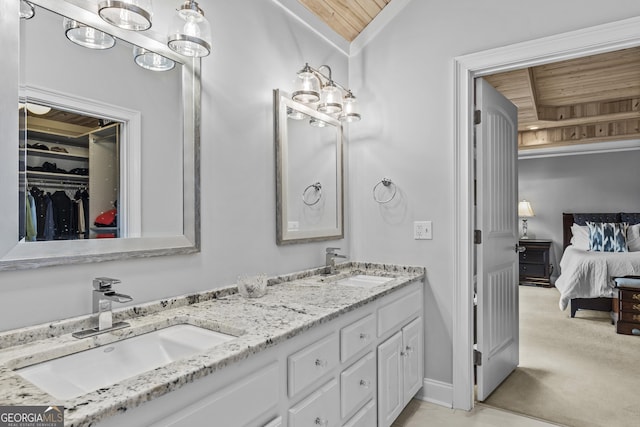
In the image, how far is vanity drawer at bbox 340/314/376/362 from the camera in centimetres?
166

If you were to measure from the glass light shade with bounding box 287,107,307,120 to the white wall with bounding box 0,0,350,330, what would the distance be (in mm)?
136

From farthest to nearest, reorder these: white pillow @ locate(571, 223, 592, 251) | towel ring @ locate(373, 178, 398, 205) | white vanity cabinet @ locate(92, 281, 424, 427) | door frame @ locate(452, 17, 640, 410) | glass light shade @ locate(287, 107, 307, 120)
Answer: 1. white pillow @ locate(571, 223, 592, 251)
2. towel ring @ locate(373, 178, 398, 205)
3. door frame @ locate(452, 17, 640, 410)
4. glass light shade @ locate(287, 107, 307, 120)
5. white vanity cabinet @ locate(92, 281, 424, 427)

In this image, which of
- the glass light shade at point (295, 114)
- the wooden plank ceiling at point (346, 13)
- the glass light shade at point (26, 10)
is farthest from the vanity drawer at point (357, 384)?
the wooden plank ceiling at point (346, 13)

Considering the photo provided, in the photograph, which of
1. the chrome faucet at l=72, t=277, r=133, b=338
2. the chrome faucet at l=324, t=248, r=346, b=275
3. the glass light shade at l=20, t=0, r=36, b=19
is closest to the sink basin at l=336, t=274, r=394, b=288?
the chrome faucet at l=324, t=248, r=346, b=275

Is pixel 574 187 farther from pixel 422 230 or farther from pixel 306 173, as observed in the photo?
pixel 306 173

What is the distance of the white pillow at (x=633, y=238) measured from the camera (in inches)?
212

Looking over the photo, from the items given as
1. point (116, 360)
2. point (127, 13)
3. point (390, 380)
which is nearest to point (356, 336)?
point (390, 380)

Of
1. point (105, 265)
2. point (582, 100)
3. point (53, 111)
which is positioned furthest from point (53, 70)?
point (582, 100)

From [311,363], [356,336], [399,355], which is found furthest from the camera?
[399,355]

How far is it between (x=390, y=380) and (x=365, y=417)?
0.99 ft

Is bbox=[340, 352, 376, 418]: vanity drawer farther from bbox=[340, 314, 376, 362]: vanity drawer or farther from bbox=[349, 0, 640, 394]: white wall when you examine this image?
bbox=[349, 0, 640, 394]: white wall

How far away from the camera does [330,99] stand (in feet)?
7.80

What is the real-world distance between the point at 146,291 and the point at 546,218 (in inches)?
269

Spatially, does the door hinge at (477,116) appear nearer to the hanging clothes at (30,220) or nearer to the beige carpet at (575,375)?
the beige carpet at (575,375)
